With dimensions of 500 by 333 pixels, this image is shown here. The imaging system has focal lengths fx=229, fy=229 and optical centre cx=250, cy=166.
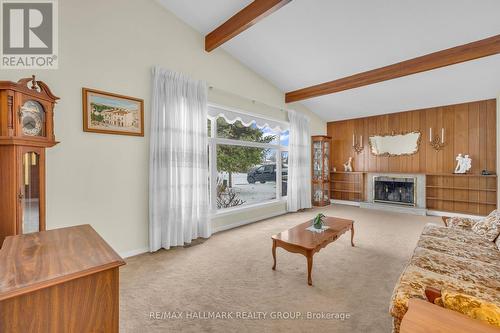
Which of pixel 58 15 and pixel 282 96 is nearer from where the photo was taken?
pixel 58 15

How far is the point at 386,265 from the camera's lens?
275 cm

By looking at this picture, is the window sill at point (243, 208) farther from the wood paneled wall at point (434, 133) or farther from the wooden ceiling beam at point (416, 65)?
the wood paneled wall at point (434, 133)

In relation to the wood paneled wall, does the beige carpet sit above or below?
below

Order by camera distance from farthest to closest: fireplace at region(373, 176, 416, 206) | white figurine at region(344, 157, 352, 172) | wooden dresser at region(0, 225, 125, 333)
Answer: white figurine at region(344, 157, 352, 172), fireplace at region(373, 176, 416, 206), wooden dresser at region(0, 225, 125, 333)

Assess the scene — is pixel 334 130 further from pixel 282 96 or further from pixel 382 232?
pixel 382 232

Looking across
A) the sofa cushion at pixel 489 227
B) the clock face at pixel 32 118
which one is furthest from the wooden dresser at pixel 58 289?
the sofa cushion at pixel 489 227

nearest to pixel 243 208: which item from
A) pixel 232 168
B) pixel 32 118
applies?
pixel 232 168


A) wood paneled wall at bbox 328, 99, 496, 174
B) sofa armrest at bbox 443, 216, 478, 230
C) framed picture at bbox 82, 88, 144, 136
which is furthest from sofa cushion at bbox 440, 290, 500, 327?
wood paneled wall at bbox 328, 99, 496, 174

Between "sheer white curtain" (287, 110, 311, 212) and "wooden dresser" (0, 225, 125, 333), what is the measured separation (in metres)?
4.68

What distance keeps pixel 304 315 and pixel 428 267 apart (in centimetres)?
108

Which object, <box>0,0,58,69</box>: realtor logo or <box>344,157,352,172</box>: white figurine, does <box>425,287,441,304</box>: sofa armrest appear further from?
<box>344,157,352,172</box>: white figurine

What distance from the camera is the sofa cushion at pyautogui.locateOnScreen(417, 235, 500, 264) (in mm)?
2029

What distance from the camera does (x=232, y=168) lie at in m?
4.53

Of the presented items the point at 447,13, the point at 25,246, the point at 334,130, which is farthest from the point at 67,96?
the point at 334,130
